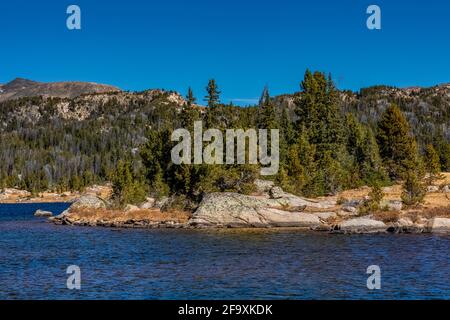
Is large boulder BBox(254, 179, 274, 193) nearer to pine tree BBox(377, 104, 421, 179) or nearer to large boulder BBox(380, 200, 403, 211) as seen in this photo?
large boulder BBox(380, 200, 403, 211)

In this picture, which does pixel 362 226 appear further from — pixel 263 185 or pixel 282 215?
pixel 263 185

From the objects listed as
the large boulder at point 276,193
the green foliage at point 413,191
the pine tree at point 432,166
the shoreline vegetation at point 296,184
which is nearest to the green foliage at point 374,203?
the shoreline vegetation at point 296,184

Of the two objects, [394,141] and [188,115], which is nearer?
[188,115]

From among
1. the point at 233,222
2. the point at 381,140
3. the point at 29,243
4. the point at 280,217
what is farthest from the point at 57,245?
the point at 381,140

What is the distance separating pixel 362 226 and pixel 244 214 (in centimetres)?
1555

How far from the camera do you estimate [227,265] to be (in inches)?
1508

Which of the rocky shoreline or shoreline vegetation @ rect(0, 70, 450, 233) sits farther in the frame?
shoreline vegetation @ rect(0, 70, 450, 233)

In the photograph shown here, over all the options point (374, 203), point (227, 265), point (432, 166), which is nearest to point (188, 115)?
point (374, 203)

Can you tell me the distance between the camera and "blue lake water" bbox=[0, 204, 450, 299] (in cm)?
2911

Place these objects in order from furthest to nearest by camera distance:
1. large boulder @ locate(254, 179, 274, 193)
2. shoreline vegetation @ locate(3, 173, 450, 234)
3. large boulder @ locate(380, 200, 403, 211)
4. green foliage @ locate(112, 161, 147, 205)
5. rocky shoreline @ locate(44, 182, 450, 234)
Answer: green foliage @ locate(112, 161, 147, 205), large boulder @ locate(254, 179, 274, 193), large boulder @ locate(380, 200, 403, 211), shoreline vegetation @ locate(3, 173, 450, 234), rocky shoreline @ locate(44, 182, 450, 234)

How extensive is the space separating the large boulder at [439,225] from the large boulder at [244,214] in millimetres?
13812

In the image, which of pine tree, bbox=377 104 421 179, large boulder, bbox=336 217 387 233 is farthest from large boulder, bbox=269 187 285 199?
pine tree, bbox=377 104 421 179

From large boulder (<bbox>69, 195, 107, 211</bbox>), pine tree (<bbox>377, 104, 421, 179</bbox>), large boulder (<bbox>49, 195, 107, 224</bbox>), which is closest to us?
large boulder (<bbox>49, 195, 107, 224</bbox>)

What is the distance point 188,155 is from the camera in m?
76.9
